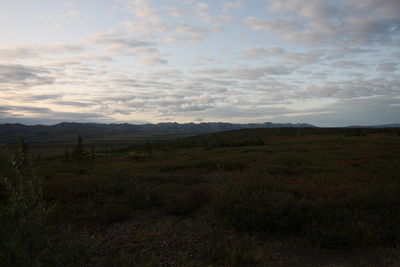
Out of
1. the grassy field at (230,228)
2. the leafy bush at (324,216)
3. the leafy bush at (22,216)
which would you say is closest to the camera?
the leafy bush at (22,216)

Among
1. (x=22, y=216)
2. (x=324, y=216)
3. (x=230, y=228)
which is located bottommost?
(x=230, y=228)

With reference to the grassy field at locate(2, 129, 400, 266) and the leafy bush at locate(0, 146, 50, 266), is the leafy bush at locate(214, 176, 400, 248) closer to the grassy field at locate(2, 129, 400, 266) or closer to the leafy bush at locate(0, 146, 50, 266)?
the grassy field at locate(2, 129, 400, 266)

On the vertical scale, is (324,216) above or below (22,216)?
below

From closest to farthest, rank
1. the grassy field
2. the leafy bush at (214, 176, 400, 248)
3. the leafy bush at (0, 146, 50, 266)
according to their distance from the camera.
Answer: the leafy bush at (0, 146, 50, 266) < the grassy field < the leafy bush at (214, 176, 400, 248)

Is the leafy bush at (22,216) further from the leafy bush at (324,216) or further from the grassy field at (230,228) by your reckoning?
the leafy bush at (324,216)

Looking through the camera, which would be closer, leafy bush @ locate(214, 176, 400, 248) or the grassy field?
the grassy field

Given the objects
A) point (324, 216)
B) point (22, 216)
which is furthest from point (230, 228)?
point (22, 216)

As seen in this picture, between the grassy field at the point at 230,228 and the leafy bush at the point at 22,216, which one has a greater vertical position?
the leafy bush at the point at 22,216

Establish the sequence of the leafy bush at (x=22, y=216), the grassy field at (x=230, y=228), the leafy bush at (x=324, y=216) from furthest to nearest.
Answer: the leafy bush at (x=324, y=216) → the grassy field at (x=230, y=228) → the leafy bush at (x=22, y=216)

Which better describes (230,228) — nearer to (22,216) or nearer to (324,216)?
(324,216)

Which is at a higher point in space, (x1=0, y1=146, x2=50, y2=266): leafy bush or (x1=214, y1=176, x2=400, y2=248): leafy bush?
(x1=0, y1=146, x2=50, y2=266): leafy bush

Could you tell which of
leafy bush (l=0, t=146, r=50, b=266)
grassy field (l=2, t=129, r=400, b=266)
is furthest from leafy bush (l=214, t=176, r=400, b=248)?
leafy bush (l=0, t=146, r=50, b=266)

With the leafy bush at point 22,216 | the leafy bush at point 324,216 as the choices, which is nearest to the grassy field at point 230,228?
the leafy bush at point 324,216

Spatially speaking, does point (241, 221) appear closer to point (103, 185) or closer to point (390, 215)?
point (390, 215)
